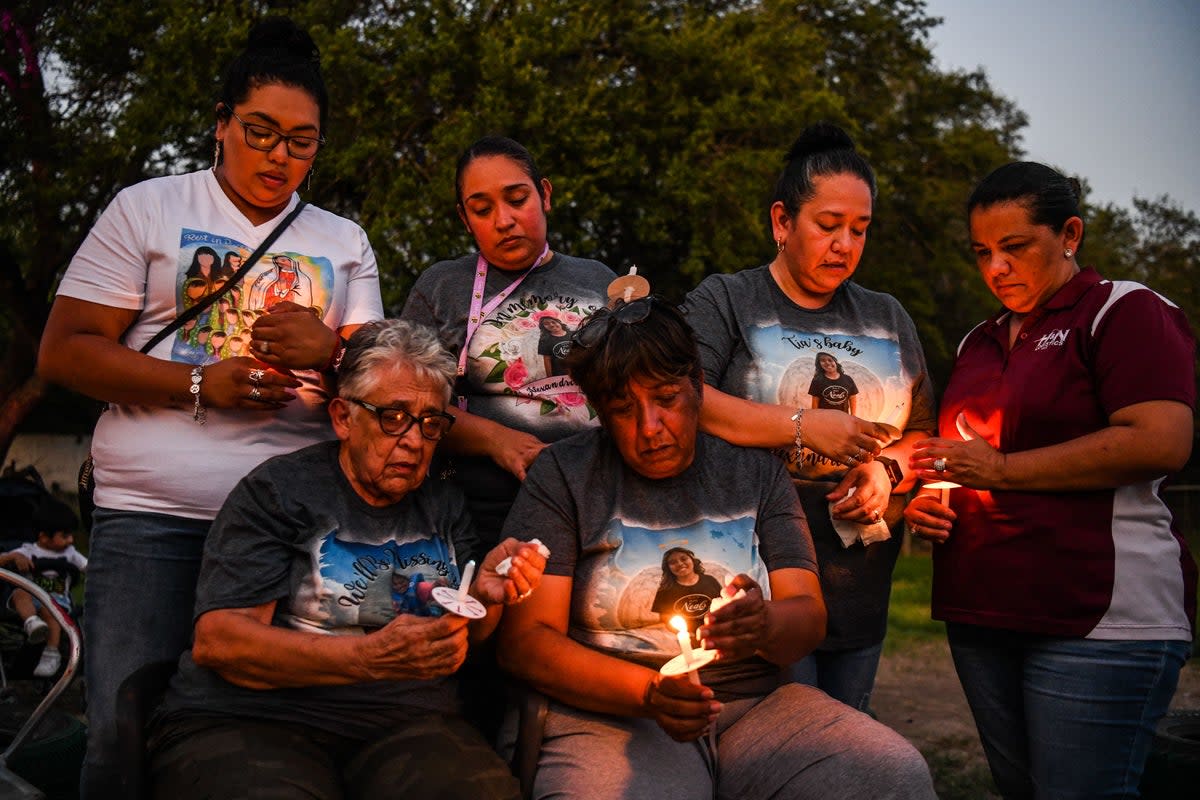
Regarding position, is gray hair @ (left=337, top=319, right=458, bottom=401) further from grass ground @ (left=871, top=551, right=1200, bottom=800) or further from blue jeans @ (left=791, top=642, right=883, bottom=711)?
grass ground @ (left=871, top=551, right=1200, bottom=800)

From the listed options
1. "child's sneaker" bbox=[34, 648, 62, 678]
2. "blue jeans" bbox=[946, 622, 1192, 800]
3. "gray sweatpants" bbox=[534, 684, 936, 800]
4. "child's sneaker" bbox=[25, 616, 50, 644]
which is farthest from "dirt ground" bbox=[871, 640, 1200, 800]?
"child's sneaker" bbox=[25, 616, 50, 644]

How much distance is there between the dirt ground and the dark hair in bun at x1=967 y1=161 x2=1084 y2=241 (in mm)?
3757

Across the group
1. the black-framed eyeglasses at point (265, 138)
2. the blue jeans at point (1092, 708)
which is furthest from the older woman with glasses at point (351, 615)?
the blue jeans at point (1092, 708)

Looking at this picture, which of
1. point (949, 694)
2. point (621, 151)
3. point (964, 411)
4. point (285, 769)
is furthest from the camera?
point (621, 151)

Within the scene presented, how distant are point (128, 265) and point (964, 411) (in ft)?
8.64

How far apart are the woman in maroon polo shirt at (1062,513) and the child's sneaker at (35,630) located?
628 cm

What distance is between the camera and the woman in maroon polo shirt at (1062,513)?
3055 millimetres

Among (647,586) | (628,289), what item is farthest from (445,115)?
(647,586)

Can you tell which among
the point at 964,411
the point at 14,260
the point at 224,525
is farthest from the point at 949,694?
the point at 14,260

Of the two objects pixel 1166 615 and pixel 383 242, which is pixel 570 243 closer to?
pixel 383 242

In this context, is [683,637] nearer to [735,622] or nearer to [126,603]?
[735,622]

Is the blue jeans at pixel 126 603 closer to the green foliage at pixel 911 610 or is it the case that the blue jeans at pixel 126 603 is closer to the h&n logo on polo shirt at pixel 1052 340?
the h&n logo on polo shirt at pixel 1052 340

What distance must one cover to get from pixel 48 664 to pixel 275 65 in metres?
5.53

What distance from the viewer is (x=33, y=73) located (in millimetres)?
13828
